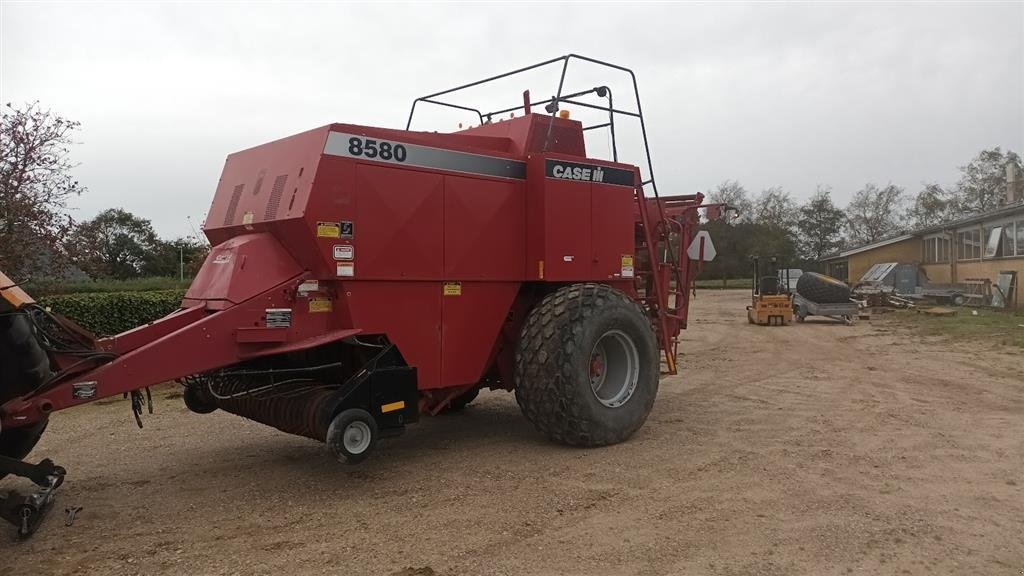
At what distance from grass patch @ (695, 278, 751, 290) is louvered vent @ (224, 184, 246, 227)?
4457cm

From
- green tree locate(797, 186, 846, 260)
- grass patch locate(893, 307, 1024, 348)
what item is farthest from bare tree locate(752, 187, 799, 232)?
grass patch locate(893, 307, 1024, 348)

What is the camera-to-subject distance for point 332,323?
17.5 feet

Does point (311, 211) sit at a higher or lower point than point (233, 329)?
higher

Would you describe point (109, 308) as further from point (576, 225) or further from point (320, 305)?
point (576, 225)

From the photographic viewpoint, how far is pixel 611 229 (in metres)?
6.90

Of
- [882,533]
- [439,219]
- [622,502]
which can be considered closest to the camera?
[882,533]

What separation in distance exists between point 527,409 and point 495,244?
1420 mm

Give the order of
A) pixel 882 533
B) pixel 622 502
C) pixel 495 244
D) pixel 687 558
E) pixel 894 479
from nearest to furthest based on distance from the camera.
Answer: pixel 687 558, pixel 882 533, pixel 622 502, pixel 894 479, pixel 495 244

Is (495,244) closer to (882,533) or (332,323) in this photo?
(332,323)

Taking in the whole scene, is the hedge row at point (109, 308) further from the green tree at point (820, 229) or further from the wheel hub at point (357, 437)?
the green tree at point (820, 229)

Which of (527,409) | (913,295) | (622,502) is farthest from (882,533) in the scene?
→ (913,295)

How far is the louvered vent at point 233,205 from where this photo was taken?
19.2 feet

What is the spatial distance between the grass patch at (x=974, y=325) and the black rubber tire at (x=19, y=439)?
14.8m

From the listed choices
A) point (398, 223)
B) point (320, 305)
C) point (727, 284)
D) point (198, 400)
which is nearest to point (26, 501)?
point (198, 400)
